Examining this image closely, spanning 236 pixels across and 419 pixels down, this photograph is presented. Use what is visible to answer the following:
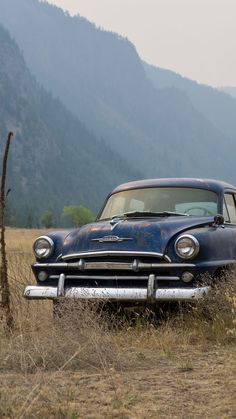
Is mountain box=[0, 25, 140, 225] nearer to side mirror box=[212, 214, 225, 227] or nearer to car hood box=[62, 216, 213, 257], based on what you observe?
side mirror box=[212, 214, 225, 227]

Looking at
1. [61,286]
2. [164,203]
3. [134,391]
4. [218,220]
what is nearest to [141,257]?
[61,286]

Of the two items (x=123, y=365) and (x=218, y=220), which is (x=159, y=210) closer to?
(x=218, y=220)

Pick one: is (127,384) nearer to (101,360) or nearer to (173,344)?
(101,360)

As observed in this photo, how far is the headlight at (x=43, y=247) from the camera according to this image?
6.79m

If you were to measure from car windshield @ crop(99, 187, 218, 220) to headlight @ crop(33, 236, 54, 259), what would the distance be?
91cm

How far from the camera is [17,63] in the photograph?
178 m

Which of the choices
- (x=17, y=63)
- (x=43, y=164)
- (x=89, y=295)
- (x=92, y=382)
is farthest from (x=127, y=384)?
(x=17, y=63)

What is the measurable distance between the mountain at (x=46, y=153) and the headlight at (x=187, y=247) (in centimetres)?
11361

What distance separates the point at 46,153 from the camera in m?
156

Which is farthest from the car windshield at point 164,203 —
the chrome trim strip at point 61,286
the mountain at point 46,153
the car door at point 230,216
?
the mountain at point 46,153

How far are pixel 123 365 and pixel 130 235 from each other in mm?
1727

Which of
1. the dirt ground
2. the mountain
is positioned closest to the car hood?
the dirt ground

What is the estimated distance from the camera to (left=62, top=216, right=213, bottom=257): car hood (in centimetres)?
620

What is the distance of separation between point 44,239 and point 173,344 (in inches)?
72.5
